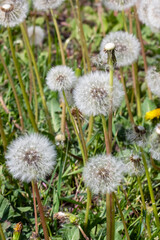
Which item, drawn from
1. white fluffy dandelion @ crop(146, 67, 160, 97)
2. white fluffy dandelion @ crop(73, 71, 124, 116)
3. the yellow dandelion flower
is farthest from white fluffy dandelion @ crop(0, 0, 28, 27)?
the yellow dandelion flower

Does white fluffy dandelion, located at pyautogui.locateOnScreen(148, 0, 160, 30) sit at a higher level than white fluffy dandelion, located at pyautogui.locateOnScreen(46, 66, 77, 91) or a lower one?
higher

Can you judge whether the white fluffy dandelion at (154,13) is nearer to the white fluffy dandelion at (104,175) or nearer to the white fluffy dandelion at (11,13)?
the white fluffy dandelion at (11,13)

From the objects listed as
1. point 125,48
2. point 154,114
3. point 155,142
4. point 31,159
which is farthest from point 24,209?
point 125,48

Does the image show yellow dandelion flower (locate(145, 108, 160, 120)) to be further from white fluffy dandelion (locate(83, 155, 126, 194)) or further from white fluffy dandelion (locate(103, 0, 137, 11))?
white fluffy dandelion (locate(83, 155, 126, 194))

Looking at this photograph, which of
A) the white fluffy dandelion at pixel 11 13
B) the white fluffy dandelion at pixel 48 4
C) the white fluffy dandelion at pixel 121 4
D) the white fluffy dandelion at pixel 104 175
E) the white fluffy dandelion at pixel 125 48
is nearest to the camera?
the white fluffy dandelion at pixel 104 175

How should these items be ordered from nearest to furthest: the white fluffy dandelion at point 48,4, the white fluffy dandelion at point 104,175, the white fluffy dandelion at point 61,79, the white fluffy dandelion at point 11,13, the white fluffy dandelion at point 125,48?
the white fluffy dandelion at point 104,175 → the white fluffy dandelion at point 61,79 → the white fluffy dandelion at point 11,13 → the white fluffy dandelion at point 125,48 → the white fluffy dandelion at point 48,4

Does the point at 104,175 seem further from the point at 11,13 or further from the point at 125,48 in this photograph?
the point at 11,13

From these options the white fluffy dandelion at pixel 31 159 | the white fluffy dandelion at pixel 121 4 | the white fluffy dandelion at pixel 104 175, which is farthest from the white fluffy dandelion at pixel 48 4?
the white fluffy dandelion at pixel 104 175

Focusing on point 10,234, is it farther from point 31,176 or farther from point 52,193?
point 31,176
